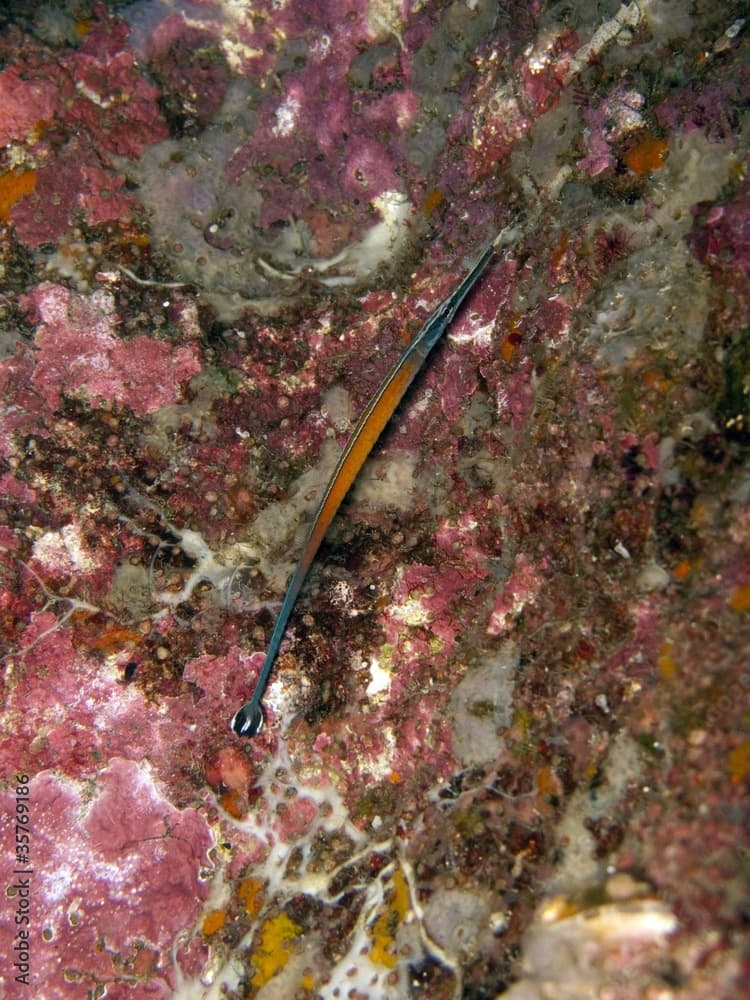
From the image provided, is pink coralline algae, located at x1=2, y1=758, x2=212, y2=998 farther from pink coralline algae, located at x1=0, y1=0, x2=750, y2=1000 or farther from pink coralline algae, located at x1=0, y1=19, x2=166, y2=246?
pink coralline algae, located at x1=0, y1=19, x2=166, y2=246

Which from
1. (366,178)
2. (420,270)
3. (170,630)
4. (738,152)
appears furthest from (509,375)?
(170,630)

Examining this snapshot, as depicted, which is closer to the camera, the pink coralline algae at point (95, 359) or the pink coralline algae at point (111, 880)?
the pink coralline algae at point (111, 880)

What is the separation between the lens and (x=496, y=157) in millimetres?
5027

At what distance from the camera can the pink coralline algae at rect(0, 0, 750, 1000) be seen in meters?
3.66

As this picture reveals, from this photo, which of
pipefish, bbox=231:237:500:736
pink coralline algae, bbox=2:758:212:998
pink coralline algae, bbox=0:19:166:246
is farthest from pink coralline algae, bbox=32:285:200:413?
pink coralline algae, bbox=2:758:212:998

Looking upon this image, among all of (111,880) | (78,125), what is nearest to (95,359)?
(78,125)

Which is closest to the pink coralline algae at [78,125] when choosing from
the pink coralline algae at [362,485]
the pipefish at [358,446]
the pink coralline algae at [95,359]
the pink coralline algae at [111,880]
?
the pink coralline algae at [362,485]

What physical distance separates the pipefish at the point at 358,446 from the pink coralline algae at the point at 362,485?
220mm

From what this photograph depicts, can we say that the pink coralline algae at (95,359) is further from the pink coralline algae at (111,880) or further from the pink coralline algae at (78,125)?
the pink coralline algae at (111,880)

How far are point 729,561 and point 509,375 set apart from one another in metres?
2.10

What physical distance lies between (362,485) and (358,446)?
0.62 metres

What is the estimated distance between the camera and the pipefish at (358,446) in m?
4.56

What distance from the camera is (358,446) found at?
4.62m

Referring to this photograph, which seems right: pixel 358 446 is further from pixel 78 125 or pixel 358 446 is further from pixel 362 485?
pixel 78 125
